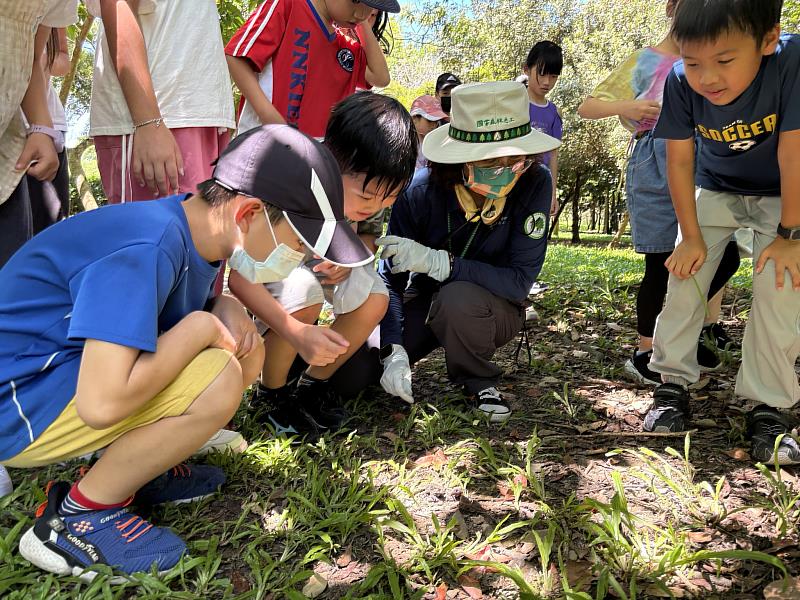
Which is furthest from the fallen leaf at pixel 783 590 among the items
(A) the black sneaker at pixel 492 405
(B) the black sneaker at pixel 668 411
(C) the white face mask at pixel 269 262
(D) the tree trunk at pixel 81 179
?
(D) the tree trunk at pixel 81 179

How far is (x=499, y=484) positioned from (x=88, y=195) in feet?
28.8

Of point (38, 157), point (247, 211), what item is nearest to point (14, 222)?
point (38, 157)

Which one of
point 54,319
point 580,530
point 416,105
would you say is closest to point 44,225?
point 54,319

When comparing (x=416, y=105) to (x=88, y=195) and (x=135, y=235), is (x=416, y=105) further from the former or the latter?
(x=88, y=195)

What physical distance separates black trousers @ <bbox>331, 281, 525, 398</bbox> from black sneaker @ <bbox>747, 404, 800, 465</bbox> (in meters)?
0.93

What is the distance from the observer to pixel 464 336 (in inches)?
98.1

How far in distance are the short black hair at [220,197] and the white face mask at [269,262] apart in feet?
0.18

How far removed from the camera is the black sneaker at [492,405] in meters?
2.43

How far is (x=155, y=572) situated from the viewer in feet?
4.92

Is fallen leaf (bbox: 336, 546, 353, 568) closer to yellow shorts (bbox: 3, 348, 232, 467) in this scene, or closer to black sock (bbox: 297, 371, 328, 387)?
yellow shorts (bbox: 3, 348, 232, 467)

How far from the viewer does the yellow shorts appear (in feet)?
4.97

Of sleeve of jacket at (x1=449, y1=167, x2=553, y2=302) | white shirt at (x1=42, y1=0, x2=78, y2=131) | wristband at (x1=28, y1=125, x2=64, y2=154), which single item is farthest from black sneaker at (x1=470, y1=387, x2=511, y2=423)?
white shirt at (x1=42, y1=0, x2=78, y2=131)

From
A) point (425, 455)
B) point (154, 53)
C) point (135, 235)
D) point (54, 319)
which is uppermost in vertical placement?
point (154, 53)

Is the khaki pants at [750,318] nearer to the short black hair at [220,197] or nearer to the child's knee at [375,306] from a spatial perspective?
the child's knee at [375,306]
